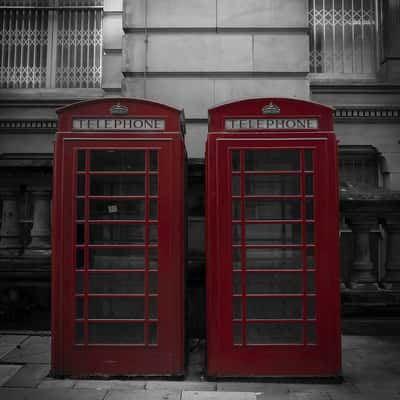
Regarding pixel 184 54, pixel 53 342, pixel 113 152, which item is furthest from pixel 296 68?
pixel 53 342

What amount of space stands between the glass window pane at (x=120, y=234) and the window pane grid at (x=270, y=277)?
0.97 m

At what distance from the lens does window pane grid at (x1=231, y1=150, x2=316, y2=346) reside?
452 cm

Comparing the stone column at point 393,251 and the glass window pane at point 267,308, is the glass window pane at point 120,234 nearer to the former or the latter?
the glass window pane at point 267,308

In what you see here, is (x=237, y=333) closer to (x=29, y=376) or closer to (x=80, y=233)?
(x=80, y=233)

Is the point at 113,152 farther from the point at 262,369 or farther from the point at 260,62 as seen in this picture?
the point at 260,62

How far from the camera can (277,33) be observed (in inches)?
277

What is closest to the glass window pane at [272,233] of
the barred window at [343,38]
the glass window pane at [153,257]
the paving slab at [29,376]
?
the glass window pane at [153,257]

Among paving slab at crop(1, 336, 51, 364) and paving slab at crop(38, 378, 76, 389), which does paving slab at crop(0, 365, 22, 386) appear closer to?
paving slab at crop(1, 336, 51, 364)

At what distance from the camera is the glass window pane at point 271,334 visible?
4527 millimetres

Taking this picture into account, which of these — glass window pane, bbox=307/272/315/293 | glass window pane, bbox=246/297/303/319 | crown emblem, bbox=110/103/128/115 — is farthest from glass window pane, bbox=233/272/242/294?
crown emblem, bbox=110/103/128/115

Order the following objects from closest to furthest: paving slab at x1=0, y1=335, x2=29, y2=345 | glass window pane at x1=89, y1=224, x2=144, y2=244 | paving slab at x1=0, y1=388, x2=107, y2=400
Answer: paving slab at x1=0, y1=388, x2=107, y2=400 < glass window pane at x1=89, y1=224, x2=144, y2=244 < paving slab at x1=0, y1=335, x2=29, y2=345

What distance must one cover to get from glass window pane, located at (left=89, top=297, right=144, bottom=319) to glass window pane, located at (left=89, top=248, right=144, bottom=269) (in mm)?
327

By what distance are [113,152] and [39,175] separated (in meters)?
1.99

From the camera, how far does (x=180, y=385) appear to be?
4.45 meters
